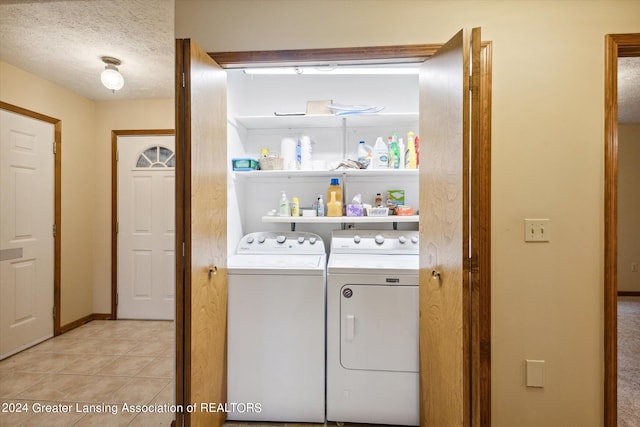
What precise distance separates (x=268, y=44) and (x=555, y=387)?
7.12ft

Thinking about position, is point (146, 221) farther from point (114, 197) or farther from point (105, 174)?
point (105, 174)

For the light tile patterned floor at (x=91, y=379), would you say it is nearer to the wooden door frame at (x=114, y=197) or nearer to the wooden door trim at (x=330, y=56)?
the wooden door frame at (x=114, y=197)

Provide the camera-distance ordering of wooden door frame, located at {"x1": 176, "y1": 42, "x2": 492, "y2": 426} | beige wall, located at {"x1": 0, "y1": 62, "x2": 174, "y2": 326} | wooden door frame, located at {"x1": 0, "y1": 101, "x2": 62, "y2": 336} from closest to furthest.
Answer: wooden door frame, located at {"x1": 176, "y1": 42, "x2": 492, "y2": 426}
wooden door frame, located at {"x1": 0, "y1": 101, "x2": 62, "y2": 336}
beige wall, located at {"x1": 0, "y1": 62, "x2": 174, "y2": 326}

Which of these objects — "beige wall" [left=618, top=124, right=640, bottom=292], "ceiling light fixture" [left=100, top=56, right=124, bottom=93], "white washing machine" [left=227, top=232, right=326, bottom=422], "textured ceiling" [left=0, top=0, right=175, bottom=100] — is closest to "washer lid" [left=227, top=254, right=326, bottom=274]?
"white washing machine" [left=227, top=232, right=326, bottom=422]

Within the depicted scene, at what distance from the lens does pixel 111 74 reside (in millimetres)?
2436

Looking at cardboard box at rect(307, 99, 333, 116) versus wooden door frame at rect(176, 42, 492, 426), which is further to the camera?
cardboard box at rect(307, 99, 333, 116)

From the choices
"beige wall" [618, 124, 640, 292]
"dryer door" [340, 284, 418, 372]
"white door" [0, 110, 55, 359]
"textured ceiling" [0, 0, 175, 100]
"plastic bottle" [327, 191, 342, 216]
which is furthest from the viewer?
"beige wall" [618, 124, 640, 292]

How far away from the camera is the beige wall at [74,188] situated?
2.97 metres

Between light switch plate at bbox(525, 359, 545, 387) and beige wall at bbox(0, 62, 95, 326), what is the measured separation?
3.85m

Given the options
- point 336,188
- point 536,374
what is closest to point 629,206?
point 536,374

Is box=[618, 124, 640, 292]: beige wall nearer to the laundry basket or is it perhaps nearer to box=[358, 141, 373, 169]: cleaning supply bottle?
box=[358, 141, 373, 169]: cleaning supply bottle

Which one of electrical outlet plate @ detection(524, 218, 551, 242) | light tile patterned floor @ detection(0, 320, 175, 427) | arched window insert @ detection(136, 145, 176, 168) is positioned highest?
arched window insert @ detection(136, 145, 176, 168)

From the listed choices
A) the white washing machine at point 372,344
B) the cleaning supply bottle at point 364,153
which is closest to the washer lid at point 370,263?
the white washing machine at point 372,344

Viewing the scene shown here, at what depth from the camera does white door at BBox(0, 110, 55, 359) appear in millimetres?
2553
